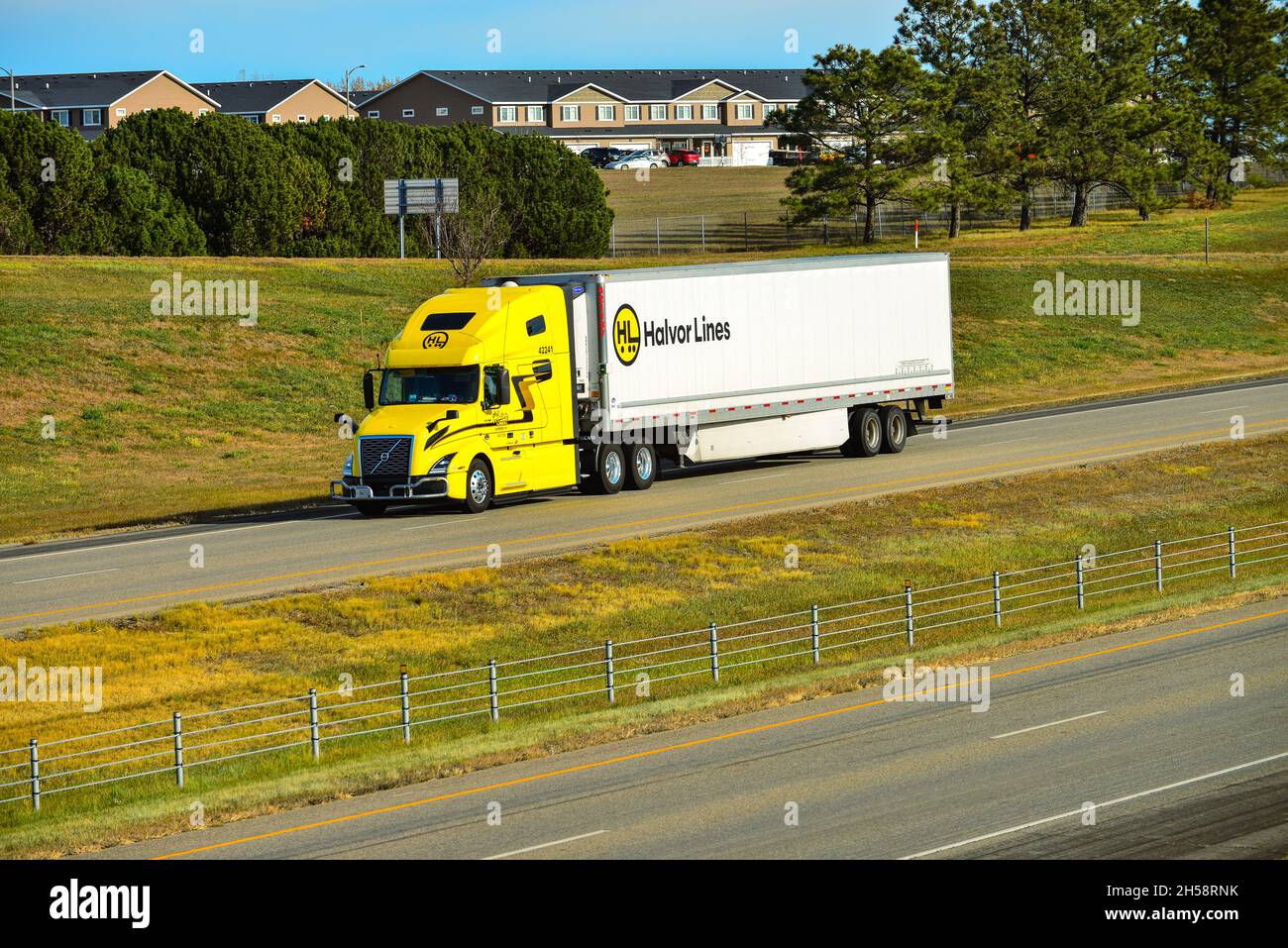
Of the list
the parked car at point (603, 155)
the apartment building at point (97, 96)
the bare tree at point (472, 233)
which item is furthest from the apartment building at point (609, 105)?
the bare tree at point (472, 233)

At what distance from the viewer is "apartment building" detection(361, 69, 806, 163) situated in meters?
140

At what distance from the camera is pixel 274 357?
60.1m

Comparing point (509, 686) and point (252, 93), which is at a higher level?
point (252, 93)

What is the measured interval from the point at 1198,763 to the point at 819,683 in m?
6.32

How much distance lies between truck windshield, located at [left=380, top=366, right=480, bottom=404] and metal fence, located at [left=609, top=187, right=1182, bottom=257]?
54057 mm

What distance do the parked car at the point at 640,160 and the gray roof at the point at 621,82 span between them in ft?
50.5

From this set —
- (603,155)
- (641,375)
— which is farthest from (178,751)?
(603,155)

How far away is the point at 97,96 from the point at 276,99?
1530 centimetres

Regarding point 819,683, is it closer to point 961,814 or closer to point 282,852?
point 961,814

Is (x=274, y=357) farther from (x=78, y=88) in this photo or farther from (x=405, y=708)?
(x=78, y=88)

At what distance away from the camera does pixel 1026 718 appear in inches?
800

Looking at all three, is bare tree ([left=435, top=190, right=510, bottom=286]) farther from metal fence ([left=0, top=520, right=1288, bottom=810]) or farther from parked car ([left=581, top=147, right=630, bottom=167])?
parked car ([left=581, top=147, right=630, bottom=167])

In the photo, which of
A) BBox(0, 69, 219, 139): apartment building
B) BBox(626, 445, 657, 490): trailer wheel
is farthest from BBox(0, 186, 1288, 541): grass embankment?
BBox(0, 69, 219, 139): apartment building
